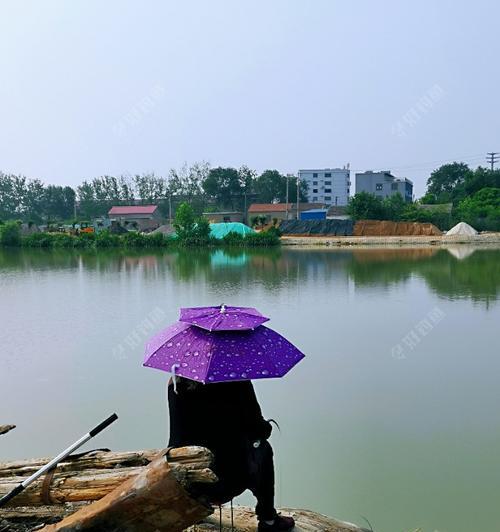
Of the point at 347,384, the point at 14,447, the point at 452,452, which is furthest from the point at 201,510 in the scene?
the point at 347,384

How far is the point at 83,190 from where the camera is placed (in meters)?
51.4

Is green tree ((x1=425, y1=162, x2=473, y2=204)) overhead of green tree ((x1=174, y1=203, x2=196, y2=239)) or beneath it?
overhead

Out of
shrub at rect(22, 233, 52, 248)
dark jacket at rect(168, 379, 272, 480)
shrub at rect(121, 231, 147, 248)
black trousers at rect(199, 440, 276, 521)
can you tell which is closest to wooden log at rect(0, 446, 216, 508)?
dark jacket at rect(168, 379, 272, 480)

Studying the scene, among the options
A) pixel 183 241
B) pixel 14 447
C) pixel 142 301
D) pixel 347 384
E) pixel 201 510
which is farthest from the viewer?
pixel 183 241

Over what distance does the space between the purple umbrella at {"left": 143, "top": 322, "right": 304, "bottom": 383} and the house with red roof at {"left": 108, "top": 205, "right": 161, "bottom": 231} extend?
39.2 metres

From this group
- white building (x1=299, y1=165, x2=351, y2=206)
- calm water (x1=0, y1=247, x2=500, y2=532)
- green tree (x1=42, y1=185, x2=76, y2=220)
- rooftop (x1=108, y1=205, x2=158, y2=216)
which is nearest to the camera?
calm water (x1=0, y1=247, x2=500, y2=532)

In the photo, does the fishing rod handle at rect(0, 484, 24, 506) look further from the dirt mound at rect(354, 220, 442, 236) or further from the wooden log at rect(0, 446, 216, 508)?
the dirt mound at rect(354, 220, 442, 236)

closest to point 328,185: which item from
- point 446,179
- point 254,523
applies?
point 446,179

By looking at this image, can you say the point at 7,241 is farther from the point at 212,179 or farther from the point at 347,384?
the point at 347,384

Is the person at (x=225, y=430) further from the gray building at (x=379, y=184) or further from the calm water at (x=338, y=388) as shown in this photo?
the gray building at (x=379, y=184)

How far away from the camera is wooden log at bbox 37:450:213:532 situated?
130cm

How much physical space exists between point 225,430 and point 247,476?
0.18 m

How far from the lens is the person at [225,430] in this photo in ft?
5.58

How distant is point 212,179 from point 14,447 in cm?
4315
